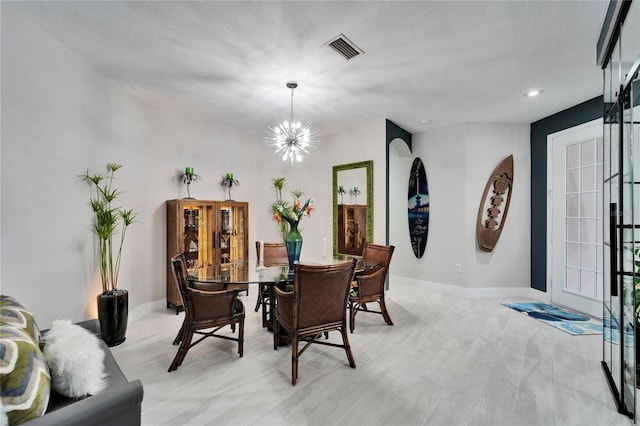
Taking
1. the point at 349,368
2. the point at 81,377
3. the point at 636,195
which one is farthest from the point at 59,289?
the point at 636,195

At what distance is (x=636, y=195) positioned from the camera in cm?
182

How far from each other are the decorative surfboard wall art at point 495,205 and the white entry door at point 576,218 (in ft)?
1.64

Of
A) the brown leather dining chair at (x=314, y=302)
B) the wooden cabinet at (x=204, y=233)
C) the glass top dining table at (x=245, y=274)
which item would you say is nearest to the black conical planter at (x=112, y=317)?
the glass top dining table at (x=245, y=274)

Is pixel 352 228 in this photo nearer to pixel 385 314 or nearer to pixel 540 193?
pixel 385 314

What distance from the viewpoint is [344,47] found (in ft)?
8.09

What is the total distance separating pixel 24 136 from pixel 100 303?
5.01 ft

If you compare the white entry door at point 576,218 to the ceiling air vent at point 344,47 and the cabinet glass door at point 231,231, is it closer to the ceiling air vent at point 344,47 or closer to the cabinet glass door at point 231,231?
the ceiling air vent at point 344,47

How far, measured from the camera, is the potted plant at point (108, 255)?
2.77 metres

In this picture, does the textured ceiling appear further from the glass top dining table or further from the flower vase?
the glass top dining table

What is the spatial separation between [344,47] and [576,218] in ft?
12.3

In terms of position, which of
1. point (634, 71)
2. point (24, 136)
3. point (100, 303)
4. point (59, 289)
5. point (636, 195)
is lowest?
point (100, 303)

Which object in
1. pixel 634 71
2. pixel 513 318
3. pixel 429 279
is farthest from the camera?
pixel 429 279

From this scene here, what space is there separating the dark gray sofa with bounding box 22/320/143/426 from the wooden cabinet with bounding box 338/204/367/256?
12.6 ft

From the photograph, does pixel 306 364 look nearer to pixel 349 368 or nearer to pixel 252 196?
pixel 349 368
